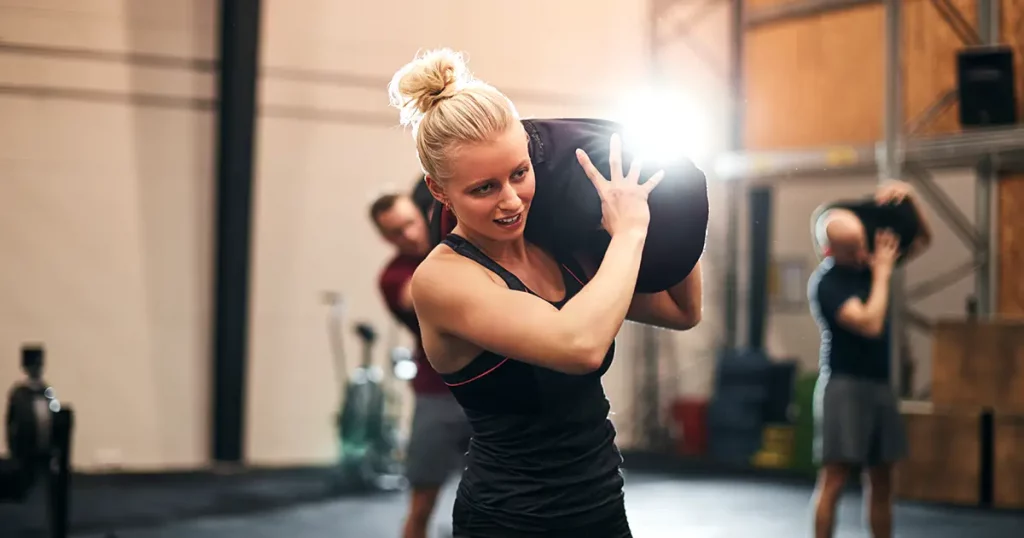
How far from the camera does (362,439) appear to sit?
6918 mm

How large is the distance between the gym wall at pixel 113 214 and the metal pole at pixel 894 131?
159 inches

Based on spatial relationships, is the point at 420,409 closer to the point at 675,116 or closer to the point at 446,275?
the point at 446,275

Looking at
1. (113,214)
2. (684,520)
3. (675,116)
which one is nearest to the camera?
(684,520)

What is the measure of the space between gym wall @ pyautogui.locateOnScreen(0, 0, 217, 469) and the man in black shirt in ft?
14.6

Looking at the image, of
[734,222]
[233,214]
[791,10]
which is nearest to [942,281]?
[734,222]

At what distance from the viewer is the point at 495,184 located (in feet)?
5.31

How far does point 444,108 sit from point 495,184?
127mm

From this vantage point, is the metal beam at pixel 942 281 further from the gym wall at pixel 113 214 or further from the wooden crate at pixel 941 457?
the gym wall at pixel 113 214

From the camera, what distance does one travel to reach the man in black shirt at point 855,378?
13.2 feet

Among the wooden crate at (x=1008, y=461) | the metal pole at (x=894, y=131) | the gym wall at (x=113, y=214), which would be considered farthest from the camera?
the gym wall at (x=113, y=214)

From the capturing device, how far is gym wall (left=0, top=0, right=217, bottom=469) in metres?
6.91

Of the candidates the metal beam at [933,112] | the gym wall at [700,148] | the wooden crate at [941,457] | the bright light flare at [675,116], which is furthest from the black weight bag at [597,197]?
the gym wall at [700,148]

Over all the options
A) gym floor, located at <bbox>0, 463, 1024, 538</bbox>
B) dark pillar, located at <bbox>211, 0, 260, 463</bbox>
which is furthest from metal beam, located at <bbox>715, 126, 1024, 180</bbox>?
dark pillar, located at <bbox>211, 0, 260, 463</bbox>

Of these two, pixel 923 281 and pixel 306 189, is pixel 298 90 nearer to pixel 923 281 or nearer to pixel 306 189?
pixel 306 189
